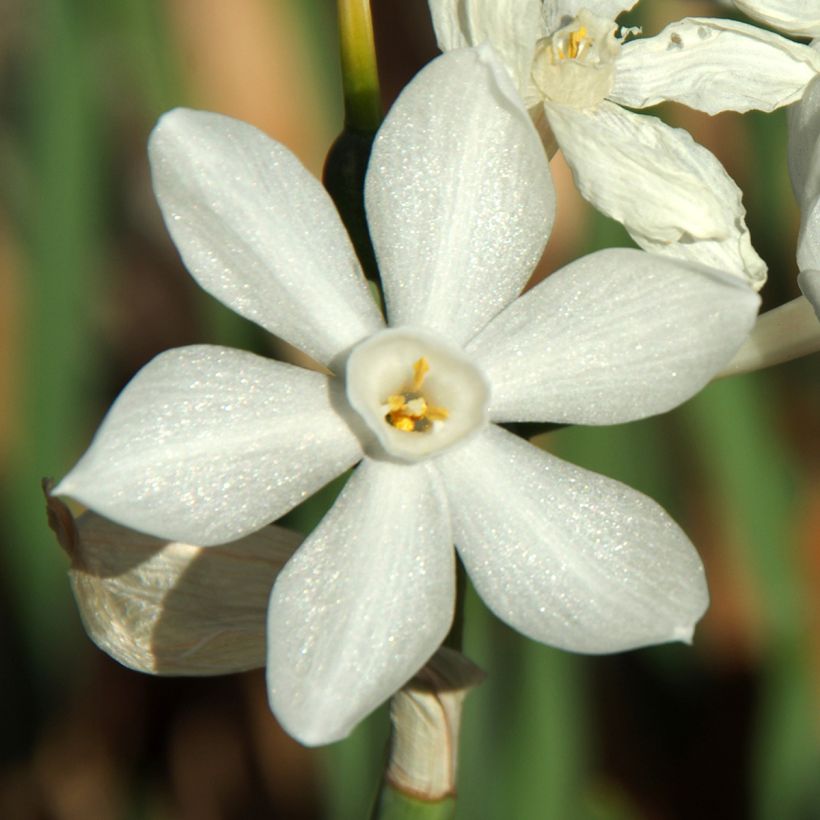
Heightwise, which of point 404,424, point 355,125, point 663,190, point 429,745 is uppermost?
point 355,125

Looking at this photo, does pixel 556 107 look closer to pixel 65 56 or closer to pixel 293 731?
pixel 293 731

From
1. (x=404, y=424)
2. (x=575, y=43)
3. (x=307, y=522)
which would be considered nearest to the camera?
(x=404, y=424)

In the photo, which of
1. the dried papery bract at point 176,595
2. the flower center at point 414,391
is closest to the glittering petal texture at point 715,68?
the flower center at point 414,391

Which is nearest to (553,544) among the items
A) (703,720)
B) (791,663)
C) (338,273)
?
(338,273)

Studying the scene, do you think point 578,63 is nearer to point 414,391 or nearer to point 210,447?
point 414,391

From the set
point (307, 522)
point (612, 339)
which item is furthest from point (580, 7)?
point (307, 522)

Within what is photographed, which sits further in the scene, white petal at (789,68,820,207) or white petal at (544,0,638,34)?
white petal at (544,0,638,34)

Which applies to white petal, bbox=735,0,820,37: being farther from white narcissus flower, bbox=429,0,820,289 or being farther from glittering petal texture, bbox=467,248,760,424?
glittering petal texture, bbox=467,248,760,424

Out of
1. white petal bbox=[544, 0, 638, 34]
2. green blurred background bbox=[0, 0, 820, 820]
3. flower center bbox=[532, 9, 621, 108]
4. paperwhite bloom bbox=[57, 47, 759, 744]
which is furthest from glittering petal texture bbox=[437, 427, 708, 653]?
green blurred background bbox=[0, 0, 820, 820]
